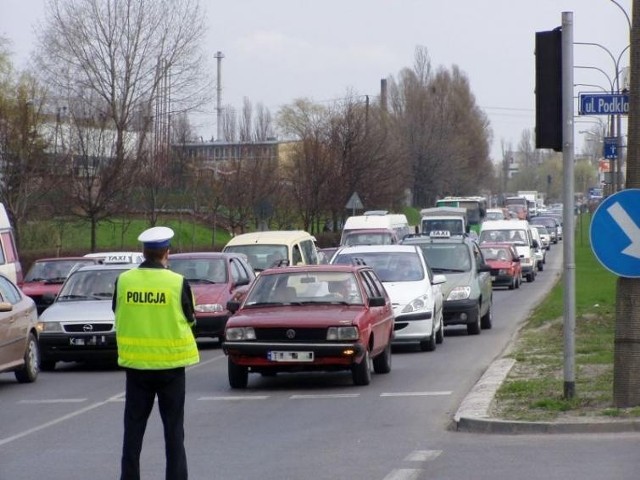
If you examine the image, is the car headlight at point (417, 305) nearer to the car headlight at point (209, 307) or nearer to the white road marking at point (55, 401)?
the car headlight at point (209, 307)

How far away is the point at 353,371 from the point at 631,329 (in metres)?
4.51

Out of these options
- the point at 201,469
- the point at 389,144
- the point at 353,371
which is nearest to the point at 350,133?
the point at 389,144

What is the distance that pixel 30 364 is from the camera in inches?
674

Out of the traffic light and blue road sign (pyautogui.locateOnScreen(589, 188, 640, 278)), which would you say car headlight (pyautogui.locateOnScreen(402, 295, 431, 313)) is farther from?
blue road sign (pyautogui.locateOnScreen(589, 188, 640, 278))

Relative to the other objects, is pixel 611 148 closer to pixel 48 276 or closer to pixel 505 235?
pixel 505 235

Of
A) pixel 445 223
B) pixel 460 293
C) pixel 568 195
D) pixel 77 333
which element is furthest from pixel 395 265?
pixel 445 223

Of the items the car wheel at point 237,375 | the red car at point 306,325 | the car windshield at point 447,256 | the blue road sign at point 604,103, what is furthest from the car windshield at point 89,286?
the blue road sign at point 604,103

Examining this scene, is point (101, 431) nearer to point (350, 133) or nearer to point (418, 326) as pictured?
point (418, 326)

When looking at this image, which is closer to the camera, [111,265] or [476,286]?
[111,265]

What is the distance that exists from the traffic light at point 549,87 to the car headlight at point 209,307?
10483mm

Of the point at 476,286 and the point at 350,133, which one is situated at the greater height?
the point at 350,133

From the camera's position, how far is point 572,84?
11.7 meters

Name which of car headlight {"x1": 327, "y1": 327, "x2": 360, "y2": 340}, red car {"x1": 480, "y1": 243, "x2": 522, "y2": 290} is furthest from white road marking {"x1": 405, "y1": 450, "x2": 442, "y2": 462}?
red car {"x1": 480, "y1": 243, "x2": 522, "y2": 290}

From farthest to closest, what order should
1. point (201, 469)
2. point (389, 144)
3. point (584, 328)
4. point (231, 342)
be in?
point (389, 144), point (584, 328), point (231, 342), point (201, 469)
